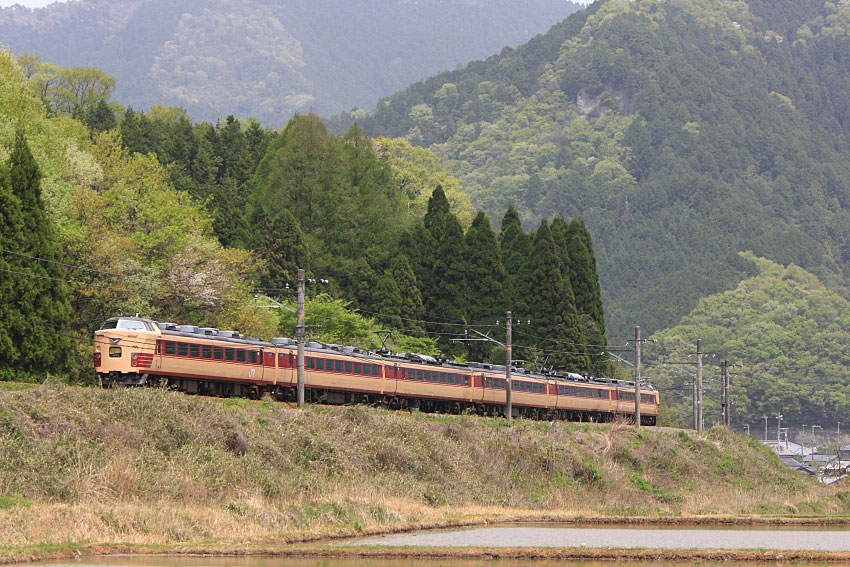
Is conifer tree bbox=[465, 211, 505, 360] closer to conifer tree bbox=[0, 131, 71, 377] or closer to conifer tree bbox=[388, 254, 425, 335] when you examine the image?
conifer tree bbox=[388, 254, 425, 335]

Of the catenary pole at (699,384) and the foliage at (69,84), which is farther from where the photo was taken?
the foliage at (69,84)

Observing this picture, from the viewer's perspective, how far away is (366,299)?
314 ft

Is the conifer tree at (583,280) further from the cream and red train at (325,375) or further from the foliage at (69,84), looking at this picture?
the foliage at (69,84)

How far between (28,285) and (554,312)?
163 ft

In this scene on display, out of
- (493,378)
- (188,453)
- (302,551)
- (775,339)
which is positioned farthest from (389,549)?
(775,339)

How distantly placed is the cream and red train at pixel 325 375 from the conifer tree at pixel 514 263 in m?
14.0

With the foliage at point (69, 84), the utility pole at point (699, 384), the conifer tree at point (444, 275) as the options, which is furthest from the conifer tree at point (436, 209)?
the foliage at point (69, 84)

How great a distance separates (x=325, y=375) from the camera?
5831 centimetres

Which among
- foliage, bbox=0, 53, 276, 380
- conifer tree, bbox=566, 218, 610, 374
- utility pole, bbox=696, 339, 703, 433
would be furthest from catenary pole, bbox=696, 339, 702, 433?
foliage, bbox=0, 53, 276, 380

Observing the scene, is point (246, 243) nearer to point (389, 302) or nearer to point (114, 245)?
point (389, 302)

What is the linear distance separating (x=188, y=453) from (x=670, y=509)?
2608cm

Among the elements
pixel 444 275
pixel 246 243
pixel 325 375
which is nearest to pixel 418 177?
pixel 444 275

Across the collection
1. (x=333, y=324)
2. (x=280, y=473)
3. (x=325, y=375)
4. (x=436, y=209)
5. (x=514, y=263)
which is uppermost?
(x=436, y=209)

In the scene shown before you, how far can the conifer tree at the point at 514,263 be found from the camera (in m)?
96.6
